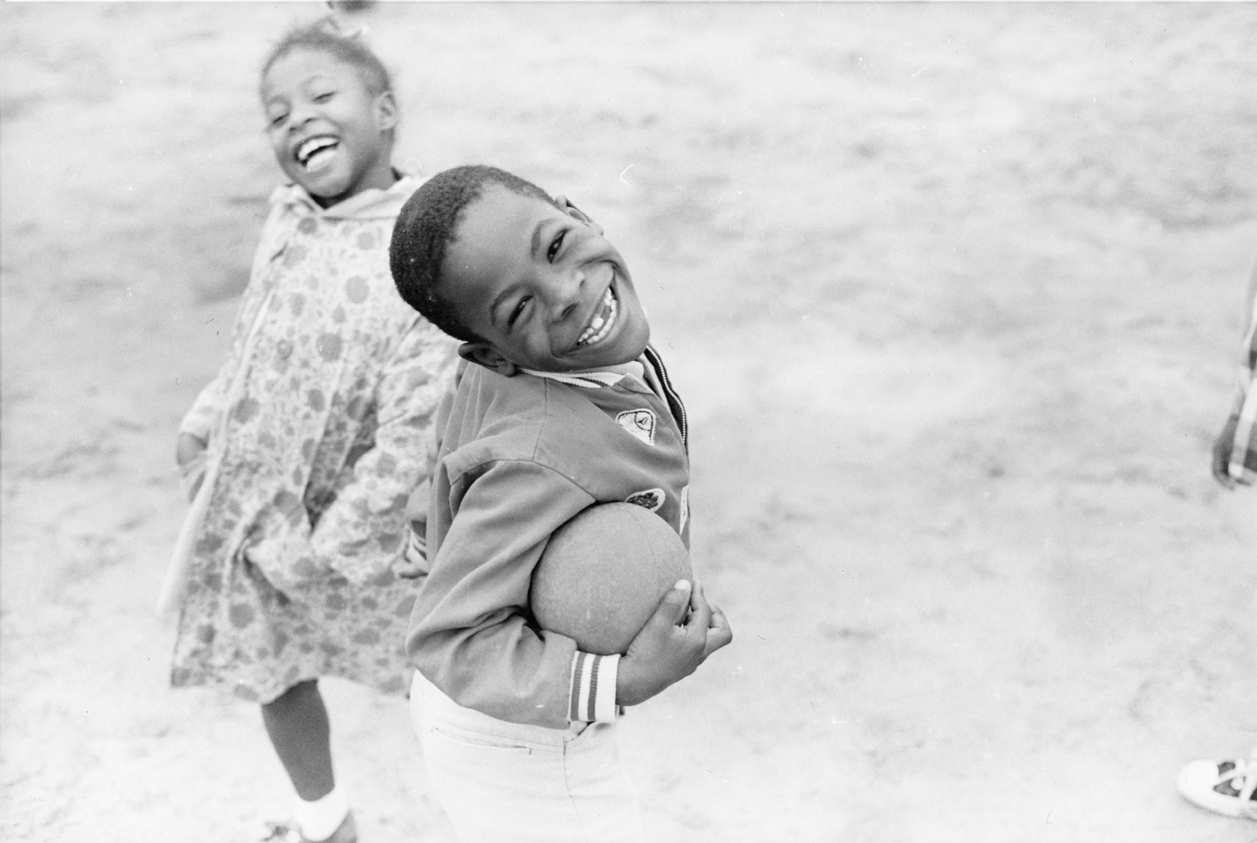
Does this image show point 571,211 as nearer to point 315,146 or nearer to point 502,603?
point 502,603

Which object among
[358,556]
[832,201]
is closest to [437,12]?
[832,201]

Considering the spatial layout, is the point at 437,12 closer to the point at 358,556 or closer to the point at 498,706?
the point at 358,556

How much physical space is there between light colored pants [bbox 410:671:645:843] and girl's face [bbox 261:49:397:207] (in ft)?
3.50

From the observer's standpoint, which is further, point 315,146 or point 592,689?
point 315,146

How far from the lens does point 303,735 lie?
2.93m

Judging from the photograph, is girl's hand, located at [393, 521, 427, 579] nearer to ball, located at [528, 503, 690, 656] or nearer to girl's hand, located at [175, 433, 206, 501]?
ball, located at [528, 503, 690, 656]

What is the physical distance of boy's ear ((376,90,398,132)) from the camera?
8.91 feet

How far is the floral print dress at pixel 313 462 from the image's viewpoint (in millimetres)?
2598

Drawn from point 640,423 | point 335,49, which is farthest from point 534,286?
point 335,49

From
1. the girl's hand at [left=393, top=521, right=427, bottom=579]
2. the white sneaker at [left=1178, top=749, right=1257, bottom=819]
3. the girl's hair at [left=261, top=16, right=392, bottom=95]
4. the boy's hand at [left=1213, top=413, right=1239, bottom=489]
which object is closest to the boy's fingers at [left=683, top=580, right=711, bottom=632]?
the girl's hand at [left=393, top=521, right=427, bottom=579]

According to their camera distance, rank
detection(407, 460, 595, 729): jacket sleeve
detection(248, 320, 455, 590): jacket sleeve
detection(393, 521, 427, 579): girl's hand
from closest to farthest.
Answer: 1. detection(407, 460, 595, 729): jacket sleeve
2. detection(393, 521, 427, 579): girl's hand
3. detection(248, 320, 455, 590): jacket sleeve

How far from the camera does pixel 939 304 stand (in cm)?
464

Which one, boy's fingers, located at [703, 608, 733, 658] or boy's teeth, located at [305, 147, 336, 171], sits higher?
boy's teeth, located at [305, 147, 336, 171]

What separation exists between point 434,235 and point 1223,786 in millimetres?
2290
